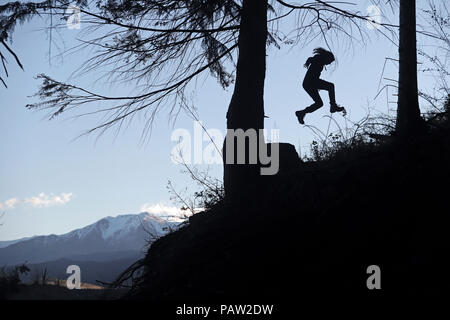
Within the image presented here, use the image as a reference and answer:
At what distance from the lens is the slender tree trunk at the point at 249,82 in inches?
165

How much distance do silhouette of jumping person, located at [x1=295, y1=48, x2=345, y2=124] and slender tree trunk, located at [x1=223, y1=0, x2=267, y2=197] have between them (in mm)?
1719

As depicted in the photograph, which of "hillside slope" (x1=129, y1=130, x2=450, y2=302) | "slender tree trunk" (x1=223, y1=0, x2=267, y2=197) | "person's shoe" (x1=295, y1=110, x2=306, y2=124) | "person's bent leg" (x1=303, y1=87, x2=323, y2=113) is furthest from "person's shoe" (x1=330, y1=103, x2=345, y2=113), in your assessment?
"hillside slope" (x1=129, y1=130, x2=450, y2=302)

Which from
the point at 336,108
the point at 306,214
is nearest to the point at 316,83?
the point at 336,108

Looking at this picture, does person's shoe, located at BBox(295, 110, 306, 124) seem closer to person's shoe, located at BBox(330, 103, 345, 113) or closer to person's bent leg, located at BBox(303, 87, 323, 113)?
person's bent leg, located at BBox(303, 87, 323, 113)

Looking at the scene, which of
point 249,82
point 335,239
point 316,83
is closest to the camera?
point 335,239

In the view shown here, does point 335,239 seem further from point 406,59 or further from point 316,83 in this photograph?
point 316,83

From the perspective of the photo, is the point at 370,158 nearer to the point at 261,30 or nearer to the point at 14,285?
the point at 261,30

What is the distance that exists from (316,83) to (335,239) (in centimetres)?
371

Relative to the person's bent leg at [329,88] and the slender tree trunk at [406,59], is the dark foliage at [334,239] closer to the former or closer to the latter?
the slender tree trunk at [406,59]

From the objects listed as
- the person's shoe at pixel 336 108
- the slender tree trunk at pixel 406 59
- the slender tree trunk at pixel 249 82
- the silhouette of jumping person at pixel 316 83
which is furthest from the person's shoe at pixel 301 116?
the slender tree trunk at pixel 249 82

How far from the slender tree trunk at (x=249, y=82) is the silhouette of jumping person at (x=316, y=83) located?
172 cm

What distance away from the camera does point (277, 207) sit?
3477 mm

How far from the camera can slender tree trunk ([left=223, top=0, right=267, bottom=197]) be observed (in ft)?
13.8

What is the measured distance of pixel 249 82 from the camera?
427cm
